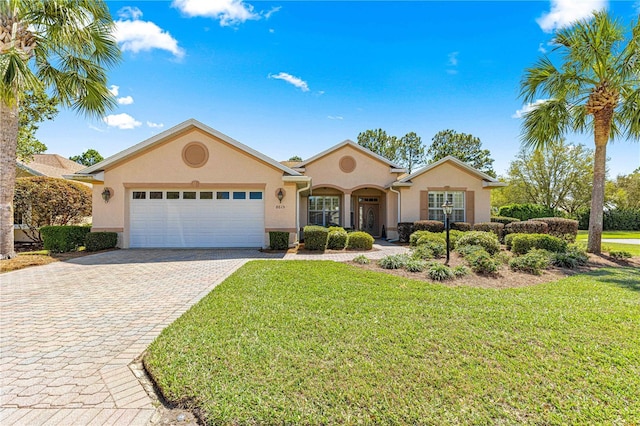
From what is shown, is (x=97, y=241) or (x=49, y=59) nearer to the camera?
(x=49, y=59)

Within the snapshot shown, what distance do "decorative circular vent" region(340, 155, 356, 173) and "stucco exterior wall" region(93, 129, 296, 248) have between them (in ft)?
22.4

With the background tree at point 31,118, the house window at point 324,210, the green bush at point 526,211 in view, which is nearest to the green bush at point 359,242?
the house window at point 324,210

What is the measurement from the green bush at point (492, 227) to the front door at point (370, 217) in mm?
6336

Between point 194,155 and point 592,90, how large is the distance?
16.0 metres

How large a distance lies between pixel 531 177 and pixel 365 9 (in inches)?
1153

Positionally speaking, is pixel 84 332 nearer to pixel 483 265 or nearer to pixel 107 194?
pixel 483 265

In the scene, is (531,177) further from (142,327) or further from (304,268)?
(142,327)

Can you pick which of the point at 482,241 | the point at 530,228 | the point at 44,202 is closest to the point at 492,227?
the point at 530,228

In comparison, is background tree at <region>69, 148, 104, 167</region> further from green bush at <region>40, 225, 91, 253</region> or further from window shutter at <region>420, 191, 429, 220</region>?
window shutter at <region>420, 191, 429, 220</region>

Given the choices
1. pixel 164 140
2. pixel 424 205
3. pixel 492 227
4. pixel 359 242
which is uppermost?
pixel 164 140

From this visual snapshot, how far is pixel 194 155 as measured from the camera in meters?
12.6

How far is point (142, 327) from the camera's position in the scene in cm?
437

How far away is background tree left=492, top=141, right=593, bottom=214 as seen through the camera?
93.5 ft

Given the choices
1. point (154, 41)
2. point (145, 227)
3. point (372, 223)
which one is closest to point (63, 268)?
point (145, 227)
